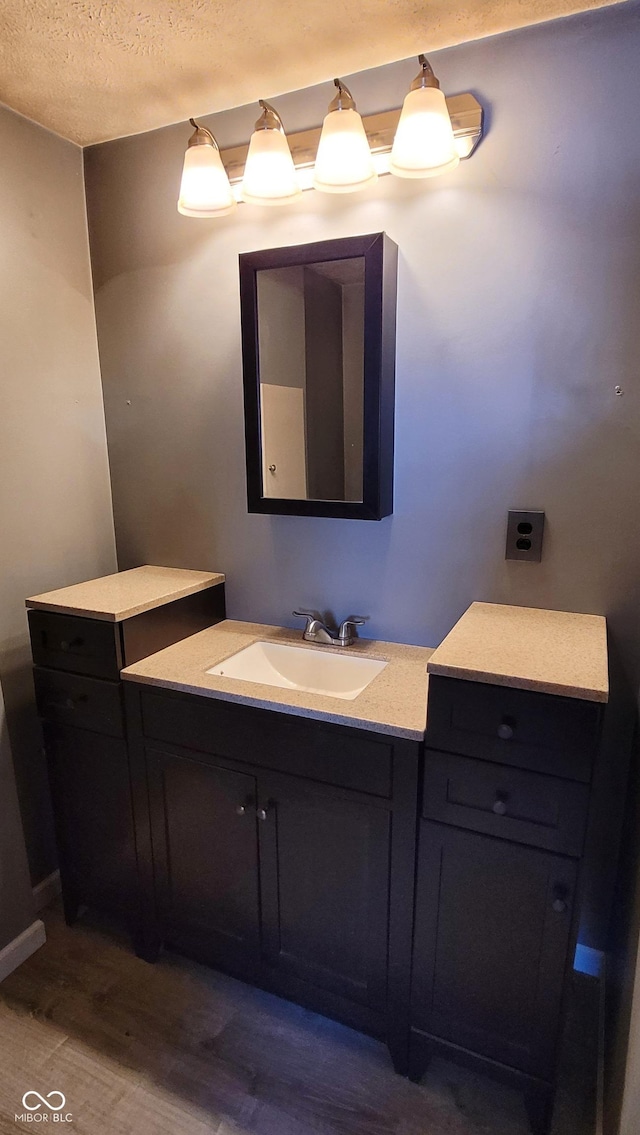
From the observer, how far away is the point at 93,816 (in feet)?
5.35

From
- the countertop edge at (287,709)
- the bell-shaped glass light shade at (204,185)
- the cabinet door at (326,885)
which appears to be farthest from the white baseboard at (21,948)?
the bell-shaped glass light shade at (204,185)

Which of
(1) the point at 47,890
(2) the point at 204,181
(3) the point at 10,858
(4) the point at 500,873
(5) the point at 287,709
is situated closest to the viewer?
(4) the point at 500,873

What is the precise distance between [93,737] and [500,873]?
3.49ft

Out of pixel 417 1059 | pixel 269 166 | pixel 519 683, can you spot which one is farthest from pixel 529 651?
pixel 269 166

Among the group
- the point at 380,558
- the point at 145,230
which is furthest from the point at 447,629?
the point at 145,230

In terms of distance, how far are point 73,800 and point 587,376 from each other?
1.75 meters

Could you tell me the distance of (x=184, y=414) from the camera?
1.80 meters

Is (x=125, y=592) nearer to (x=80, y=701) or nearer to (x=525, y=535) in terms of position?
(x=80, y=701)

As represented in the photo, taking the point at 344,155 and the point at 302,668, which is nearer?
the point at 344,155

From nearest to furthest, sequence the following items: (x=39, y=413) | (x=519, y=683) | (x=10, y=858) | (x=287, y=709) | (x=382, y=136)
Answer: (x=519, y=683)
(x=287, y=709)
(x=382, y=136)
(x=10, y=858)
(x=39, y=413)

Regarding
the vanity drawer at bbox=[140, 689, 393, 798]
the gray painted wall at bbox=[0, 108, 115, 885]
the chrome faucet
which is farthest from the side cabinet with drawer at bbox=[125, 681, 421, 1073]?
the gray painted wall at bbox=[0, 108, 115, 885]

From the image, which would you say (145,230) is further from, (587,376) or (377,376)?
(587,376)

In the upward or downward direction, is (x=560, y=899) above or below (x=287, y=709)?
below

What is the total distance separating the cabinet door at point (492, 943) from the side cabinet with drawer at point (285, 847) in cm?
6
